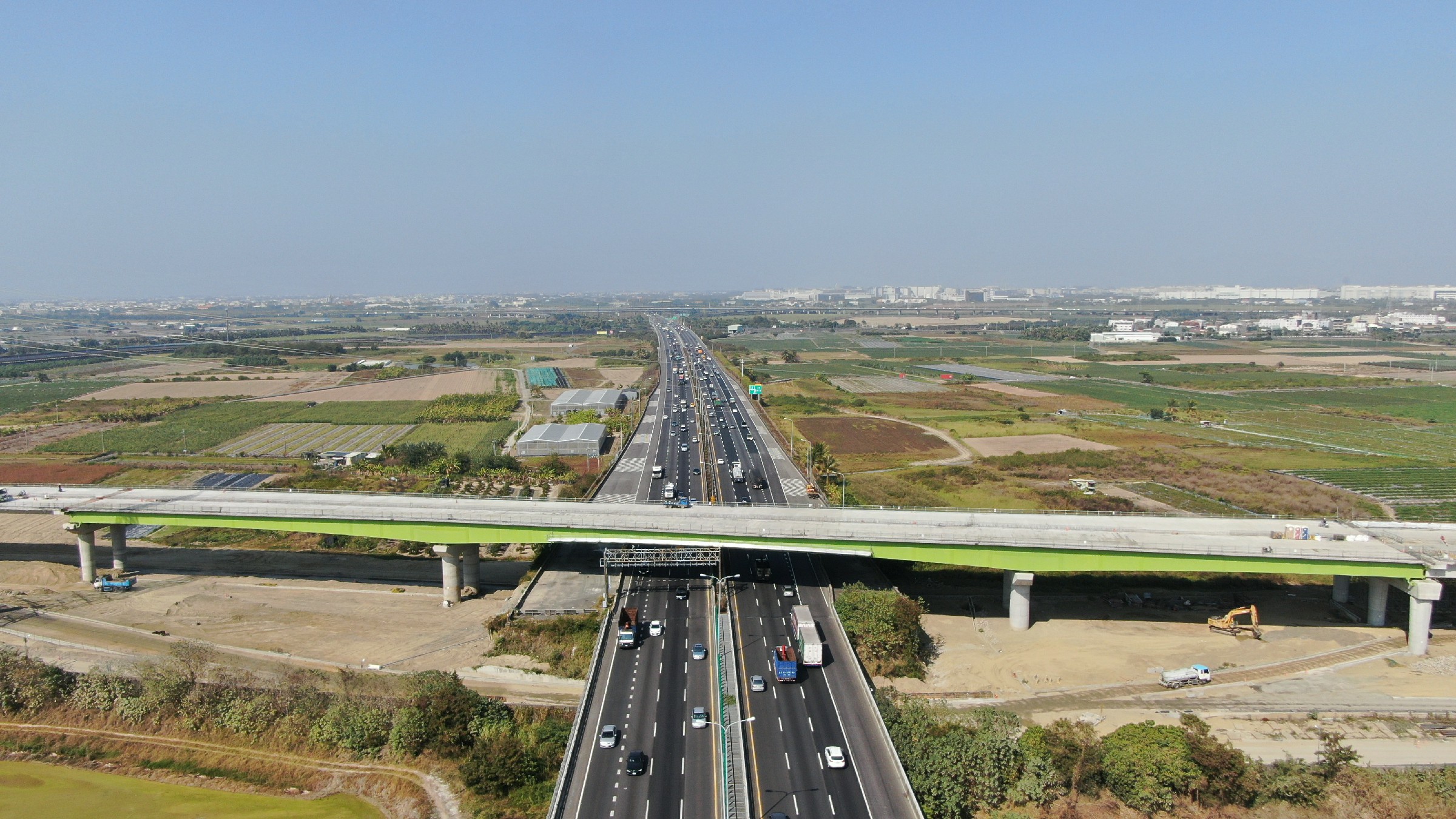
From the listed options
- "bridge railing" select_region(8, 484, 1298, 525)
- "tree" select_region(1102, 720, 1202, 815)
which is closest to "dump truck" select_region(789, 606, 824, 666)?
"tree" select_region(1102, 720, 1202, 815)

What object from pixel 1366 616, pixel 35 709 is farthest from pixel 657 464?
pixel 1366 616

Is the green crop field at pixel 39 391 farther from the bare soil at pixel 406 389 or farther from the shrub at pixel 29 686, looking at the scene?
the shrub at pixel 29 686

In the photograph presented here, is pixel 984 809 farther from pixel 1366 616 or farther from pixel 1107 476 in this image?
pixel 1107 476

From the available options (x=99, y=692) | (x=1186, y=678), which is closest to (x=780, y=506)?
(x=1186, y=678)

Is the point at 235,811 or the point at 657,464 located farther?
the point at 657,464

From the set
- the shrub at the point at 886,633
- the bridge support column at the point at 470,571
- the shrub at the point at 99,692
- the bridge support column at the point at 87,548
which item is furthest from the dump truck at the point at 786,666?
the bridge support column at the point at 87,548

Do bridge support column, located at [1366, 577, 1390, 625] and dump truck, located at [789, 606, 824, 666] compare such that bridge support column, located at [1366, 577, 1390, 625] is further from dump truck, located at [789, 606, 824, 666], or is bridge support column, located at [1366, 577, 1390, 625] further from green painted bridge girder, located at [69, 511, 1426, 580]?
dump truck, located at [789, 606, 824, 666]
